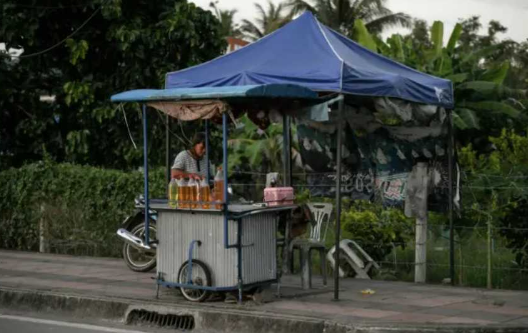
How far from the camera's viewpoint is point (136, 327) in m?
9.38

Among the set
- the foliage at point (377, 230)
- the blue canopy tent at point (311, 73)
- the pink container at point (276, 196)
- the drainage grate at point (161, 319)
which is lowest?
the drainage grate at point (161, 319)

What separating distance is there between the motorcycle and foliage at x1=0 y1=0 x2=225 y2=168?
3595mm

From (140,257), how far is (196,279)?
339 cm

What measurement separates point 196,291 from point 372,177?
3.41m

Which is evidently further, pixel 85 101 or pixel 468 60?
pixel 468 60

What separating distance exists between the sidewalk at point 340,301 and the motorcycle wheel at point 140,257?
0.58 ft

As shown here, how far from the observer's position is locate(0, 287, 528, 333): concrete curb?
26.1 feet

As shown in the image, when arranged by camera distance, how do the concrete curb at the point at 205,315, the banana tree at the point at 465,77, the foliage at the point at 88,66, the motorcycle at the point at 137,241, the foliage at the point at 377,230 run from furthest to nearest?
the banana tree at the point at 465,77
the foliage at the point at 88,66
the motorcycle at the point at 137,241
the foliage at the point at 377,230
the concrete curb at the point at 205,315

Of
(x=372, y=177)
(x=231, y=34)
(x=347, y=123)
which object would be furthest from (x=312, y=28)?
(x=231, y=34)

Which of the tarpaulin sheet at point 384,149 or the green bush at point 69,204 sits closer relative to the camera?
the tarpaulin sheet at point 384,149

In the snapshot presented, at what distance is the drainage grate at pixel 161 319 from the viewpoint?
924 cm

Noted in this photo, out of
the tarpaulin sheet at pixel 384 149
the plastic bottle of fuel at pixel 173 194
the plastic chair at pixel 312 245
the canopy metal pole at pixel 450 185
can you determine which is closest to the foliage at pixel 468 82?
the tarpaulin sheet at pixel 384 149

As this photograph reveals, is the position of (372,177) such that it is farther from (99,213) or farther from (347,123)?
(99,213)

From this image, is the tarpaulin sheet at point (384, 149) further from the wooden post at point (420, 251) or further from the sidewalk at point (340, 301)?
the sidewalk at point (340, 301)
